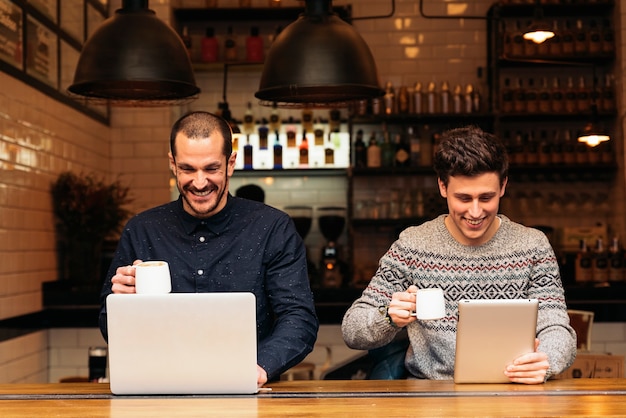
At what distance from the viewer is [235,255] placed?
2.96m

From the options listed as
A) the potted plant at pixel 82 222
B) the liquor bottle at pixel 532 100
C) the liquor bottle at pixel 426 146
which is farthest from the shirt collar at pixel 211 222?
the liquor bottle at pixel 532 100

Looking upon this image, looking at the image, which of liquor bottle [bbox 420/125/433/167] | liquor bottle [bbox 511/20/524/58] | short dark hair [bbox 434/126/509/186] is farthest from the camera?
liquor bottle [bbox 420/125/433/167]

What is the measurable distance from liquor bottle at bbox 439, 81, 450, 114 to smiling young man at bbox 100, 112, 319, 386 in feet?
14.7

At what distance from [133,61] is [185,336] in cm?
168

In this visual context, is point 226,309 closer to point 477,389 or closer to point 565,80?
point 477,389

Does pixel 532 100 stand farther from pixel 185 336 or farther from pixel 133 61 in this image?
pixel 185 336

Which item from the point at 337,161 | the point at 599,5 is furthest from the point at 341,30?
the point at 599,5

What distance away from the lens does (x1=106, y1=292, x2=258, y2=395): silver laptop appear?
2254 mm

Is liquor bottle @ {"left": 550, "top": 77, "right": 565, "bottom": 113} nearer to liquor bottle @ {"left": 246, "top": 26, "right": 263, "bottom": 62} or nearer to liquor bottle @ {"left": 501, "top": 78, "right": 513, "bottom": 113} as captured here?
liquor bottle @ {"left": 501, "top": 78, "right": 513, "bottom": 113}

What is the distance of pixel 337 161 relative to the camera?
7.57 metres

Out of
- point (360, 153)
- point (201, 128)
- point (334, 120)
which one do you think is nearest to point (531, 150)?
point (360, 153)

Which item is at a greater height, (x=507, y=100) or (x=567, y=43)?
(x=567, y=43)

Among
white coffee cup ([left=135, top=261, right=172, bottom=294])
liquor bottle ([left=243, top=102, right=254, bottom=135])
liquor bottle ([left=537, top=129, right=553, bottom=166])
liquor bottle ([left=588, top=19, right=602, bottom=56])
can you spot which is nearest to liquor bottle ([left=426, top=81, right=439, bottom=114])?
liquor bottle ([left=537, top=129, right=553, bottom=166])

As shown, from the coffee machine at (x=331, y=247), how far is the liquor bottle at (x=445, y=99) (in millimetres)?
1089
